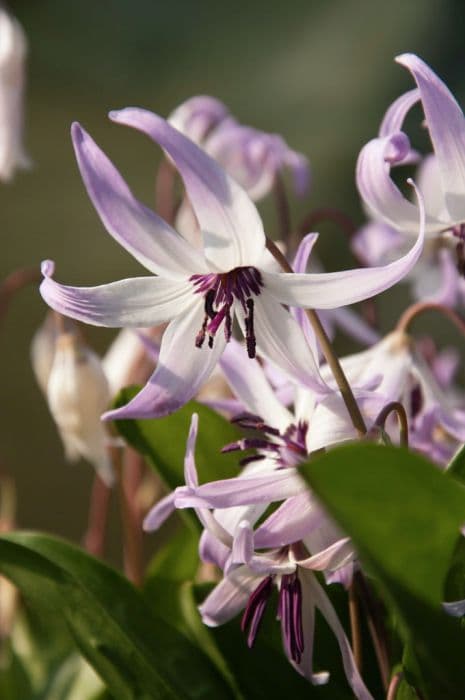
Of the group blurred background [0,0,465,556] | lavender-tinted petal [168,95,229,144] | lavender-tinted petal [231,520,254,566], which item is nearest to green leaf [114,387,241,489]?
lavender-tinted petal [231,520,254,566]

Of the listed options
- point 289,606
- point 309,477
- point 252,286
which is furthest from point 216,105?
point 309,477

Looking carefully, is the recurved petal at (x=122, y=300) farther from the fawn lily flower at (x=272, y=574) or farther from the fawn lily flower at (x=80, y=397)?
the fawn lily flower at (x=80, y=397)

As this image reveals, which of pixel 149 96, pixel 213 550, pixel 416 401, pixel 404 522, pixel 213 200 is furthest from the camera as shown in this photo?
pixel 149 96

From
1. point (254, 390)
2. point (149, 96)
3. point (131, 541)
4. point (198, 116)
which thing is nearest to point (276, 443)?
point (254, 390)

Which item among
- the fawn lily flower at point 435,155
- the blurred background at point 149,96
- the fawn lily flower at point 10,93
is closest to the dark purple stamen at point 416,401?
the fawn lily flower at point 435,155

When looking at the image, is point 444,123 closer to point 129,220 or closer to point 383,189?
point 383,189
